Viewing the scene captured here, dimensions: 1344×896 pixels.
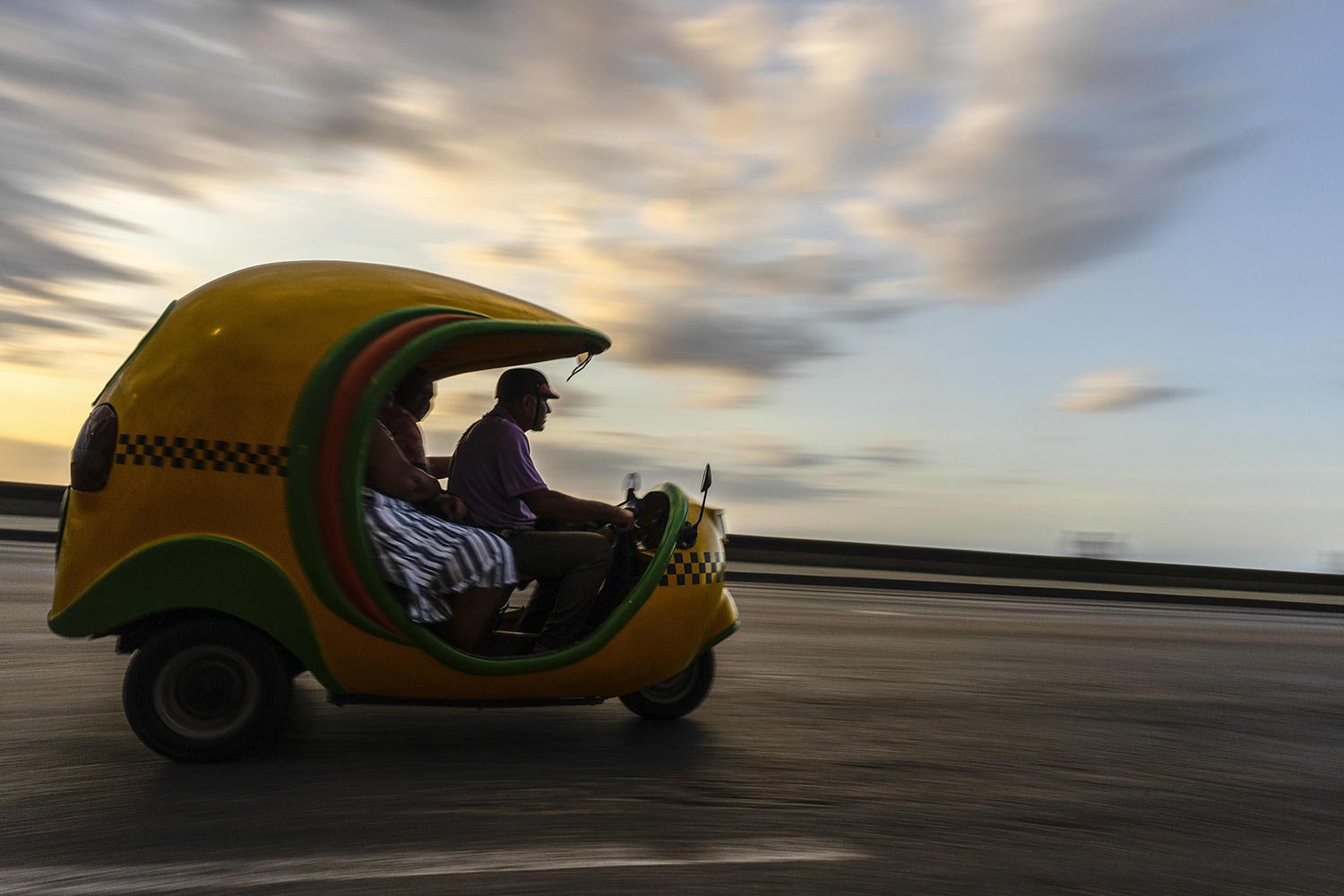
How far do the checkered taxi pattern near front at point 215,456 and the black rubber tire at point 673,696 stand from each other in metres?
2.28

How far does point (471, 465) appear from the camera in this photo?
17.0ft

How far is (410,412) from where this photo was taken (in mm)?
5371

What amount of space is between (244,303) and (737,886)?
2831 millimetres

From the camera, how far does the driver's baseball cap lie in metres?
5.27

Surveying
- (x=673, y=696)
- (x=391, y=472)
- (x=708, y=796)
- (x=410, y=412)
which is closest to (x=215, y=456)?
(x=391, y=472)

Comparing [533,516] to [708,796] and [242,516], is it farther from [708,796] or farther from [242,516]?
[708,796]

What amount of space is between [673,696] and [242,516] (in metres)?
2.41

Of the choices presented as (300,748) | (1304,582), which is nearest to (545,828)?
(300,748)

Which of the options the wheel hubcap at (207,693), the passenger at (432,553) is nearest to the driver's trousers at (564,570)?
the passenger at (432,553)

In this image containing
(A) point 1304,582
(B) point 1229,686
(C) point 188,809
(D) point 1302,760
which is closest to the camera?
(C) point 188,809

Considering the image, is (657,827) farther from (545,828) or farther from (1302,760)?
(1302,760)

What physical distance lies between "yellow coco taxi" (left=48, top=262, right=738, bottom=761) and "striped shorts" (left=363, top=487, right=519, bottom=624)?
0.10 m

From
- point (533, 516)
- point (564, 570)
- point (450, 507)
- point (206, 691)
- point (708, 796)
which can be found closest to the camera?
point (708, 796)

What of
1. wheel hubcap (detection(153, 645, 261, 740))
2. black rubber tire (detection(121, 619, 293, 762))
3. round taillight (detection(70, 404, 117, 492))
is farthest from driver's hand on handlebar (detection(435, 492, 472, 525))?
round taillight (detection(70, 404, 117, 492))
